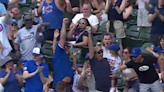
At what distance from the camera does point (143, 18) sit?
42.0 feet

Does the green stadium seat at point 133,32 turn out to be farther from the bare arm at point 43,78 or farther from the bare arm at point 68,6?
A: the bare arm at point 43,78

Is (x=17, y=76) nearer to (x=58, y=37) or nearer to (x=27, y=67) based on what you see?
(x=27, y=67)

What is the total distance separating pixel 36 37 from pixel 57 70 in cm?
158

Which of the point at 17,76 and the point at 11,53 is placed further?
the point at 11,53

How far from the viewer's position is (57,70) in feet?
37.5

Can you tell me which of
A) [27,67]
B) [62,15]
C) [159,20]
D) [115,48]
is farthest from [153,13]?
[27,67]

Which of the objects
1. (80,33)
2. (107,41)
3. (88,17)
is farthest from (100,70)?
(88,17)

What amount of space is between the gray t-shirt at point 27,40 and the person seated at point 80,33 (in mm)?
829

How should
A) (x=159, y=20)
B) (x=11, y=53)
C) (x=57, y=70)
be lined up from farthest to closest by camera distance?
1. (x=11, y=53)
2. (x=159, y=20)
3. (x=57, y=70)

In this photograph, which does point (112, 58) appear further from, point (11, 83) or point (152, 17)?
point (11, 83)

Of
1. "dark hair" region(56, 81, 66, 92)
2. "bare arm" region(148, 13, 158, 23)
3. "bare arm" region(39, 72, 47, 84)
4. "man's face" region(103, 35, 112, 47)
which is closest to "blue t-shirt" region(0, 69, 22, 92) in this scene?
"bare arm" region(39, 72, 47, 84)

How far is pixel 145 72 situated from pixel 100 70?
34.5 inches

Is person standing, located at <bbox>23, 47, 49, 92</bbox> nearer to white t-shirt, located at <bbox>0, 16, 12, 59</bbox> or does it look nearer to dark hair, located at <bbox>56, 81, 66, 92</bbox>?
dark hair, located at <bbox>56, 81, 66, 92</bbox>

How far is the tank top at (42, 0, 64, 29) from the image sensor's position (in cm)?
1270
